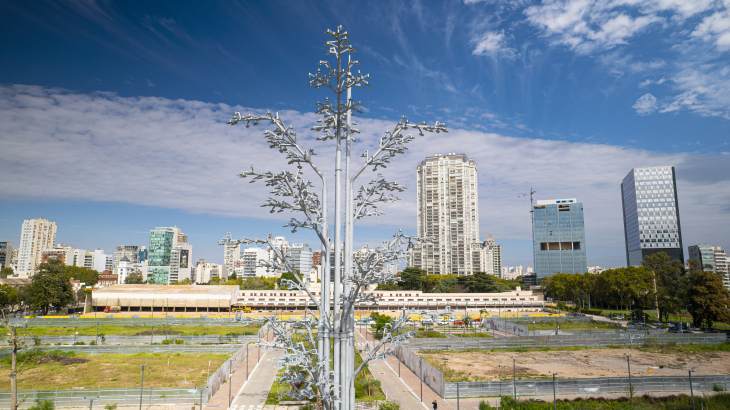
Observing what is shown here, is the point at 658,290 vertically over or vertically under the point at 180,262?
under

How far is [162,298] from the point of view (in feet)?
213

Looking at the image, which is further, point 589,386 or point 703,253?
point 703,253

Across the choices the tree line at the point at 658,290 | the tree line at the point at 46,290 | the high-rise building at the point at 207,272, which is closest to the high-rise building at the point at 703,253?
the tree line at the point at 658,290

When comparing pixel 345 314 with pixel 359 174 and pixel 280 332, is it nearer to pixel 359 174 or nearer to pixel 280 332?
pixel 280 332

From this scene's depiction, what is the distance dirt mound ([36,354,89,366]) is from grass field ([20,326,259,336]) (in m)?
11.3

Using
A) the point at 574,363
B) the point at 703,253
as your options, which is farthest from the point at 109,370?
the point at 703,253

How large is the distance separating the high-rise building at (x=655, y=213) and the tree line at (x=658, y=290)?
4572cm

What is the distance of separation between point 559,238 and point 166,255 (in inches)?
5972

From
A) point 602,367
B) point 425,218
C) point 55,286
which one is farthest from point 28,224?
point 602,367

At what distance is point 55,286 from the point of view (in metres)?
57.3

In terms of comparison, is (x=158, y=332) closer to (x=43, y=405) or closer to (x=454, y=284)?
(x=43, y=405)

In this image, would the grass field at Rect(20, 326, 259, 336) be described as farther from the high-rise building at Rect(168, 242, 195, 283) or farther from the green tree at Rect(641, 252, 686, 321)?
the high-rise building at Rect(168, 242, 195, 283)

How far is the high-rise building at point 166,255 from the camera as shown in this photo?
6230 inches

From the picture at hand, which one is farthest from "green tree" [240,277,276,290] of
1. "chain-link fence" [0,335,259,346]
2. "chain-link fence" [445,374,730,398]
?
"chain-link fence" [445,374,730,398]
